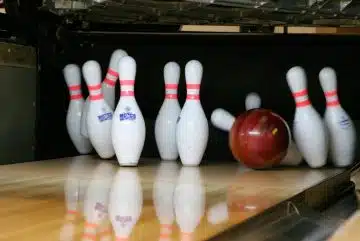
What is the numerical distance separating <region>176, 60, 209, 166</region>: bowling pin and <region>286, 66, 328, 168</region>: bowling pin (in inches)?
12.5

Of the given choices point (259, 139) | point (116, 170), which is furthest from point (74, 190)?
point (259, 139)

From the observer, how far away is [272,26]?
291 centimetres

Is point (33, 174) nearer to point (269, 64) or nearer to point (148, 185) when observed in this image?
point (148, 185)

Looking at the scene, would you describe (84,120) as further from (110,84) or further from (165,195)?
(165,195)

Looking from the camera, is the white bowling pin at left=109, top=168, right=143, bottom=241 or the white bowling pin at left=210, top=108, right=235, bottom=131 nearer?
the white bowling pin at left=109, top=168, right=143, bottom=241

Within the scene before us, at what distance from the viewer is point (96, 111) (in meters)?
2.48

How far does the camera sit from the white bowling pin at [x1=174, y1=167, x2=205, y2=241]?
1159mm

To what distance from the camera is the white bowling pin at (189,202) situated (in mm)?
1159

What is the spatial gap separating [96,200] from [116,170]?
741 mm

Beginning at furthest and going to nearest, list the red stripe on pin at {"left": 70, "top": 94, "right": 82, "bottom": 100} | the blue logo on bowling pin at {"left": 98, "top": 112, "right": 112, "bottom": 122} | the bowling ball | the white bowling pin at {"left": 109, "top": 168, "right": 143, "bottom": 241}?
the red stripe on pin at {"left": 70, "top": 94, "right": 82, "bottom": 100} < the blue logo on bowling pin at {"left": 98, "top": 112, "right": 112, "bottom": 122} < the bowling ball < the white bowling pin at {"left": 109, "top": 168, "right": 143, "bottom": 241}

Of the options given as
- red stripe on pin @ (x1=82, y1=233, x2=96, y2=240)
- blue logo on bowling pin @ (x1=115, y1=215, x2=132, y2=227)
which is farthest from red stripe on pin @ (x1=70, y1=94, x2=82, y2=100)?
red stripe on pin @ (x1=82, y1=233, x2=96, y2=240)

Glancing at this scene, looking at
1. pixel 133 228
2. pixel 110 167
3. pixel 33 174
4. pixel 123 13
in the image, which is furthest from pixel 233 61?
pixel 133 228

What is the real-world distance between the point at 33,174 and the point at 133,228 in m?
0.94

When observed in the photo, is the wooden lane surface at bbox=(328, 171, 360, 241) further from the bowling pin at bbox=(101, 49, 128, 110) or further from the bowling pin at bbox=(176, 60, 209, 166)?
the bowling pin at bbox=(101, 49, 128, 110)
